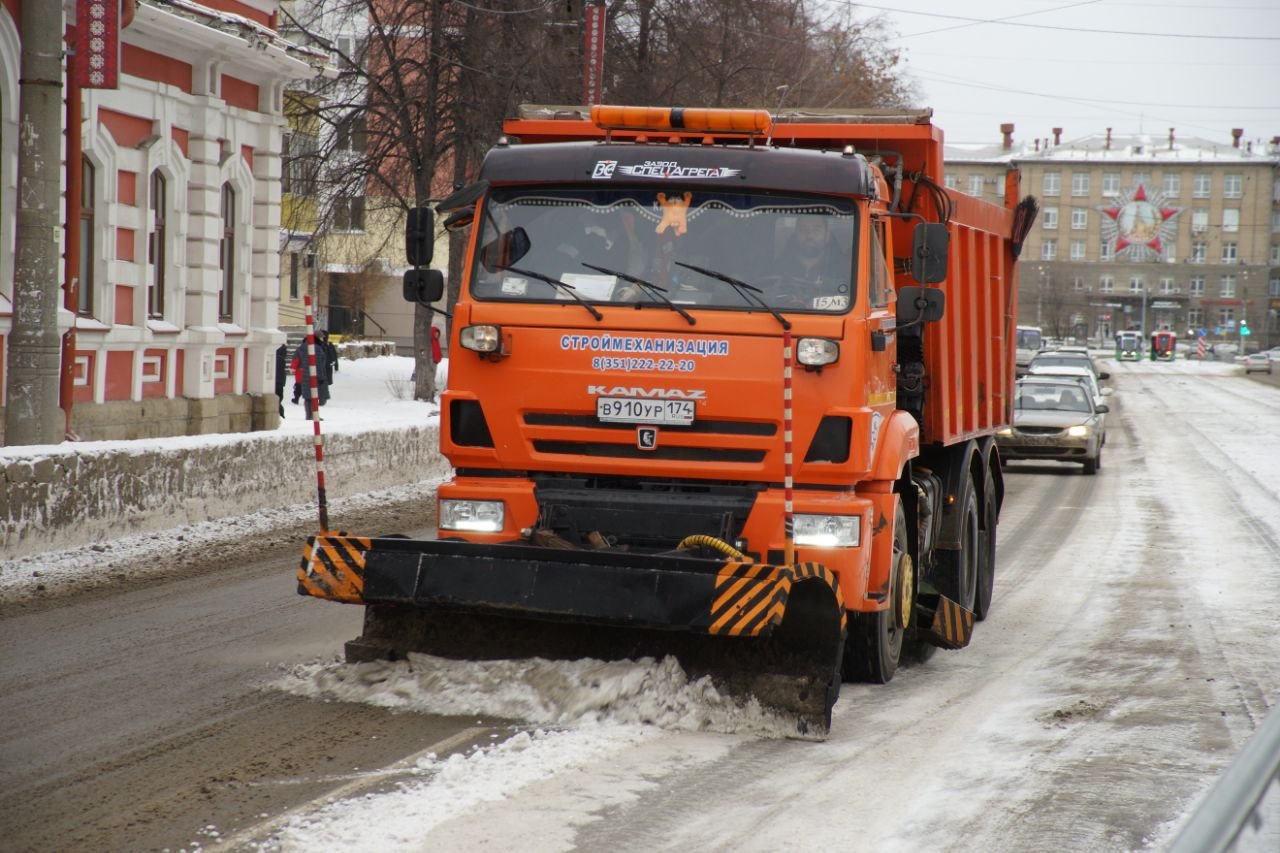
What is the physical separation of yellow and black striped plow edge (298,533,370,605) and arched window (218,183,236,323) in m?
16.5

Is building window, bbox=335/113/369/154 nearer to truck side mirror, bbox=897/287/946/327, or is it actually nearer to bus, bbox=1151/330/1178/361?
truck side mirror, bbox=897/287/946/327

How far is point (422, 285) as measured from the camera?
8.23 m

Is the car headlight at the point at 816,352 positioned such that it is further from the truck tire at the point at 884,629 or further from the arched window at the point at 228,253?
the arched window at the point at 228,253

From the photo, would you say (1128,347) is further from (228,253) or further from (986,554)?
(986,554)

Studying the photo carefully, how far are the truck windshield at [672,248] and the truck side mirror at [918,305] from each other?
49cm

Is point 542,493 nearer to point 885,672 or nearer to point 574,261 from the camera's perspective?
point 574,261

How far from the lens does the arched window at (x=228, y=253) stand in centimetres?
2281

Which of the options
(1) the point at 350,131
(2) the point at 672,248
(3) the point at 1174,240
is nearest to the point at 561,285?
(2) the point at 672,248

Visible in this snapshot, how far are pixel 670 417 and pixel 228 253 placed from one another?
671 inches

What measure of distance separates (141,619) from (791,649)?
443 cm

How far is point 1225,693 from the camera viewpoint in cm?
823

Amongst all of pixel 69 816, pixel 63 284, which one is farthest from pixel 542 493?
pixel 63 284

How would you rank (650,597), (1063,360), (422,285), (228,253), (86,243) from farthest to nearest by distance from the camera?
(1063,360)
(228,253)
(86,243)
(422,285)
(650,597)

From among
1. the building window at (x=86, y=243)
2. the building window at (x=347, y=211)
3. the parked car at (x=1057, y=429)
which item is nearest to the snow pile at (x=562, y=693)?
the building window at (x=86, y=243)
